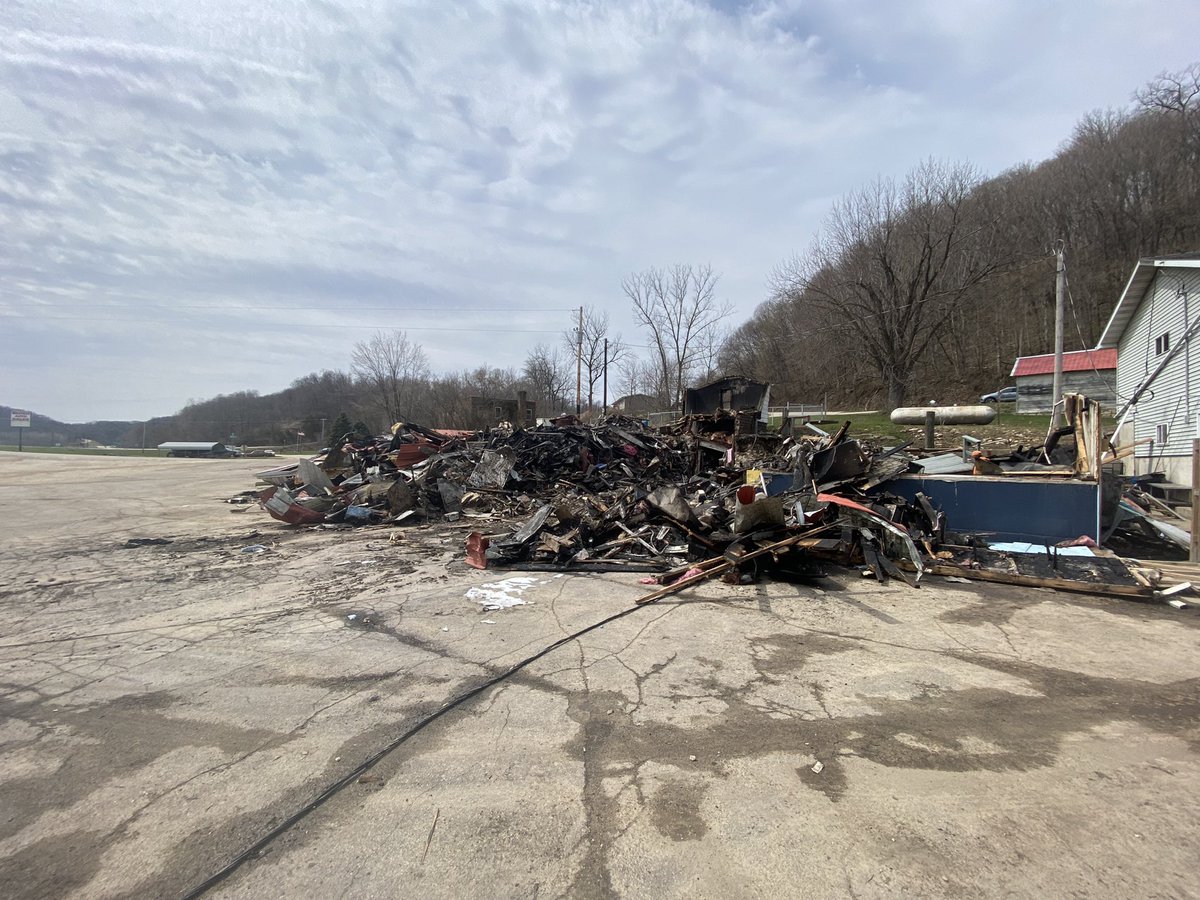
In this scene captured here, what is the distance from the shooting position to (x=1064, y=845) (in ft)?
8.08

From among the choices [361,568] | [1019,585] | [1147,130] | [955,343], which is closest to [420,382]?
[955,343]

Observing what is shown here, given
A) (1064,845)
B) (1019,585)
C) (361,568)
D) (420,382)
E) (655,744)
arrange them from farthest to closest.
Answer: (420,382)
(361,568)
(1019,585)
(655,744)
(1064,845)

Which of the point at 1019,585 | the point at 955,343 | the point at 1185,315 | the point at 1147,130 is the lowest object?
the point at 1019,585

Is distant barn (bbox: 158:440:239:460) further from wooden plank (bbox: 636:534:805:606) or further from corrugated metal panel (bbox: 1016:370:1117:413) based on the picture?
corrugated metal panel (bbox: 1016:370:1117:413)

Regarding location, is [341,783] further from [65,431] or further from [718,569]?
[65,431]

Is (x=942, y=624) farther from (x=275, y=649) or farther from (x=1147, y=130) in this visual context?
(x=1147, y=130)

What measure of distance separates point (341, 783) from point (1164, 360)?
1866cm

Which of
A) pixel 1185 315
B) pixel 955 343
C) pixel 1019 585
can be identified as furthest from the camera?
pixel 955 343

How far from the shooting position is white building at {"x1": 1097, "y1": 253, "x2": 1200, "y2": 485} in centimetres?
1475

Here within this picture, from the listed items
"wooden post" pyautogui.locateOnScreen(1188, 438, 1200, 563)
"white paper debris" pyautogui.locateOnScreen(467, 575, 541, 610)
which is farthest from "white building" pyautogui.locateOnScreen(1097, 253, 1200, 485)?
"white paper debris" pyautogui.locateOnScreen(467, 575, 541, 610)

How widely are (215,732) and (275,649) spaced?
60.4 inches

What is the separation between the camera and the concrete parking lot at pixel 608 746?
7.81 feet

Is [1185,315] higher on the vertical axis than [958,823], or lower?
higher

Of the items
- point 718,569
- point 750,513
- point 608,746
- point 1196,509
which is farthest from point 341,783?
point 1196,509
